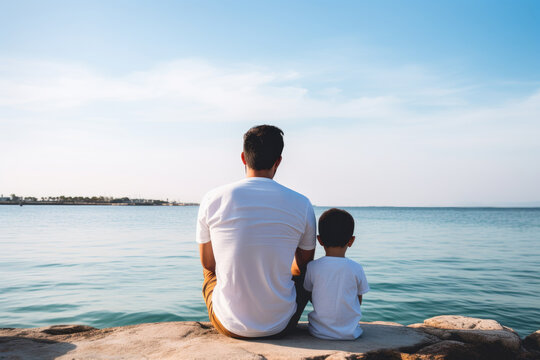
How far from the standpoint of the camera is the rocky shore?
2.76 metres

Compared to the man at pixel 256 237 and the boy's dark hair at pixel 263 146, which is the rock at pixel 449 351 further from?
the boy's dark hair at pixel 263 146

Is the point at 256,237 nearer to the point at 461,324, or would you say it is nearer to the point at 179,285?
the point at 461,324

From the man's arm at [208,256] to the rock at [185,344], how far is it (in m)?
0.56

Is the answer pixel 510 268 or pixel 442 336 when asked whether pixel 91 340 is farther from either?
pixel 510 268

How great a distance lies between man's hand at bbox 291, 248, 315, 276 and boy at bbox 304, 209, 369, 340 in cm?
5

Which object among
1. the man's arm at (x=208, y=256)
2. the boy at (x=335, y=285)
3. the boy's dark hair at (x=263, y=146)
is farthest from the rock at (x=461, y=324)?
the boy's dark hair at (x=263, y=146)

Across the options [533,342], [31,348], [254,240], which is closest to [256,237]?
[254,240]

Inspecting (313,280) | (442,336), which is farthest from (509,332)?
(313,280)

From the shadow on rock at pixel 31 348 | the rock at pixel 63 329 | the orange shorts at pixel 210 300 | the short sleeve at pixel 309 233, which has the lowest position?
the rock at pixel 63 329

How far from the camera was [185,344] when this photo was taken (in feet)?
10.1

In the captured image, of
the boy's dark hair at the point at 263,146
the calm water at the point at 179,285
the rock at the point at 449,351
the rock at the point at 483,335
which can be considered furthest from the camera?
the calm water at the point at 179,285

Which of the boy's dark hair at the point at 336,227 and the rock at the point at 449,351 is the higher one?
the boy's dark hair at the point at 336,227

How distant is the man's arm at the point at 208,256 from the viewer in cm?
295

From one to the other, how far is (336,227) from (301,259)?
1.25ft
